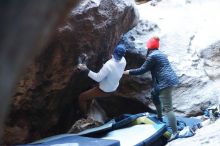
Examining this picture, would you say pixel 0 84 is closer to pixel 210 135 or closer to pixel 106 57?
pixel 210 135

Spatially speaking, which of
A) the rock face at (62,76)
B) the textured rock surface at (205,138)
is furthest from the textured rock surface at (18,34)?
the rock face at (62,76)

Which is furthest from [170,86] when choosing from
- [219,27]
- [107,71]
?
[219,27]

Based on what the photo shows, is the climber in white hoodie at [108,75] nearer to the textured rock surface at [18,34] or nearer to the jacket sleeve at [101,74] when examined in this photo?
the jacket sleeve at [101,74]

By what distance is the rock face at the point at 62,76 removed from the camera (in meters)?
5.99

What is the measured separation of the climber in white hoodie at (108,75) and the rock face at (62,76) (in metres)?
0.25

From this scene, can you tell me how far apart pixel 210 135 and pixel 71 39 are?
231 centimetres

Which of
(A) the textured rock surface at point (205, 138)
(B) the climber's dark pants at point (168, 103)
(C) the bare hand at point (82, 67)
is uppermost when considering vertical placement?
(C) the bare hand at point (82, 67)

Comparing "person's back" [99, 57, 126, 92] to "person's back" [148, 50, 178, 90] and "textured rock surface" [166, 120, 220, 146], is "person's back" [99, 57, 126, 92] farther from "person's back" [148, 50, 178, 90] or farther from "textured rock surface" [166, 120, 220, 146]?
"textured rock surface" [166, 120, 220, 146]

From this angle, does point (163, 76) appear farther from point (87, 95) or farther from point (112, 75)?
point (87, 95)

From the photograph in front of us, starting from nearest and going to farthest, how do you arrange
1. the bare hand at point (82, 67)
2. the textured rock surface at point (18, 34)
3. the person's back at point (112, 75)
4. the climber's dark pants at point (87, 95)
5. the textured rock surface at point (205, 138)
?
the textured rock surface at point (18, 34), the textured rock surface at point (205, 138), the bare hand at point (82, 67), the person's back at point (112, 75), the climber's dark pants at point (87, 95)

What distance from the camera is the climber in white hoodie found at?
6.37 meters

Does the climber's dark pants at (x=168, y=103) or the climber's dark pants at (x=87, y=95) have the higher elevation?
the climber's dark pants at (x=87, y=95)

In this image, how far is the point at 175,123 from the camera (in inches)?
256

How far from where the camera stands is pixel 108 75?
650 centimetres
